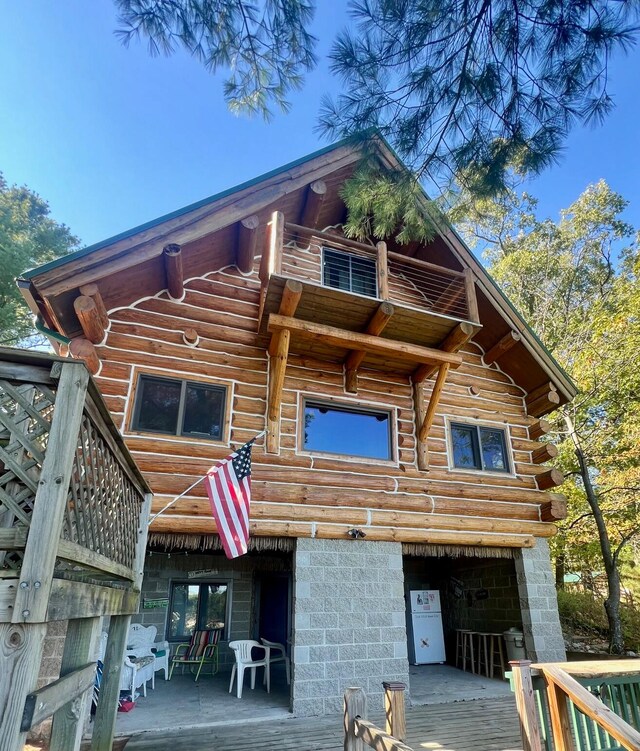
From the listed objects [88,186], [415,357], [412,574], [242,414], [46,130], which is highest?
[88,186]

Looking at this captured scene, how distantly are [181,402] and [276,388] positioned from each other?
1.46m

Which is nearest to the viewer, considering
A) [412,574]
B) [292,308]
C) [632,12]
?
[632,12]

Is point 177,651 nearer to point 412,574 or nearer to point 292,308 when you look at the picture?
point 412,574

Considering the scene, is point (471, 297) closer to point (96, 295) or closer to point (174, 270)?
point (174, 270)

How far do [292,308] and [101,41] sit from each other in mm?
3866

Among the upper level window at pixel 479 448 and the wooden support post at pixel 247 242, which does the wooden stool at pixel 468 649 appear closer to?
the upper level window at pixel 479 448

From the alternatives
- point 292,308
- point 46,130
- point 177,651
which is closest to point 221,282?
point 292,308

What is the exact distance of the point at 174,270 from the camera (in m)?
7.00

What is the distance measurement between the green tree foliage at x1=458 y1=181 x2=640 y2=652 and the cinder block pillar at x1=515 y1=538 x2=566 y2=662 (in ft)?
10.8

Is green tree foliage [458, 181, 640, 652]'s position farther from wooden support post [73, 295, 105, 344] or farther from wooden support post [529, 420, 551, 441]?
wooden support post [73, 295, 105, 344]

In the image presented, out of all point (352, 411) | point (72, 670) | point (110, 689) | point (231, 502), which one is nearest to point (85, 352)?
point (231, 502)

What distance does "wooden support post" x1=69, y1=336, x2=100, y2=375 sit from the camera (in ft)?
20.6

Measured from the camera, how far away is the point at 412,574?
11555mm

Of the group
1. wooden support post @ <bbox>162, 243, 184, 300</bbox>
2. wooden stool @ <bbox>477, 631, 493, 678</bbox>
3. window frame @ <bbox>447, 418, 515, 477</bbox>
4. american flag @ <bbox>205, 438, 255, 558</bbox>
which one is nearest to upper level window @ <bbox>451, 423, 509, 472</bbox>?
window frame @ <bbox>447, 418, 515, 477</bbox>
